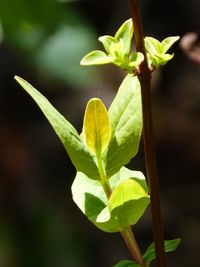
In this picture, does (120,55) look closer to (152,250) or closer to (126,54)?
(126,54)

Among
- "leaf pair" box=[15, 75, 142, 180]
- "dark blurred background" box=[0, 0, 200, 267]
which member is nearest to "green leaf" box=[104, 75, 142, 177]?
"leaf pair" box=[15, 75, 142, 180]

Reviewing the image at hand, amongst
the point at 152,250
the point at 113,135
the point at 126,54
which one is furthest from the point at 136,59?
the point at 152,250

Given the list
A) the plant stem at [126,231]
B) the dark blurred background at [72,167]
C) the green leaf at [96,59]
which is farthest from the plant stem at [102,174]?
the dark blurred background at [72,167]

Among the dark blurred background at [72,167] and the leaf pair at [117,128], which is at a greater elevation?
the leaf pair at [117,128]

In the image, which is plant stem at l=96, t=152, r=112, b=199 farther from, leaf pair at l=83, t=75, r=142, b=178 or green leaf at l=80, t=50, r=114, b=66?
green leaf at l=80, t=50, r=114, b=66

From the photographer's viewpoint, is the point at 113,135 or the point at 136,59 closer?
the point at 136,59

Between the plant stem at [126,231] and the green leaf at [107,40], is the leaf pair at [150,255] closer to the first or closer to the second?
the plant stem at [126,231]
